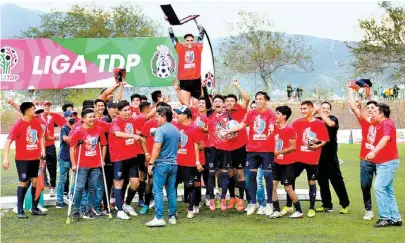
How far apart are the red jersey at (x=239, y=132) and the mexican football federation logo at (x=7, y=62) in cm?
614

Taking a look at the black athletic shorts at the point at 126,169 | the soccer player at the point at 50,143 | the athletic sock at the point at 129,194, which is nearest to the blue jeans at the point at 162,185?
the black athletic shorts at the point at 126,169

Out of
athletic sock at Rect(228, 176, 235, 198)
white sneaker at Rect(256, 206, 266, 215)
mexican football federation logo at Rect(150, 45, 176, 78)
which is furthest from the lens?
mexican football federation logo at Rect(150, 45, 176, 78)

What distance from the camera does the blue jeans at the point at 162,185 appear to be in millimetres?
9992

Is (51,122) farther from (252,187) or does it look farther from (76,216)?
(252,187)

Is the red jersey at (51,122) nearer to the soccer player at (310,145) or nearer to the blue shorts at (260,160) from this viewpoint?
the blue shorts at (260,160)

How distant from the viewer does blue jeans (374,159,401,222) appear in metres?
9.77

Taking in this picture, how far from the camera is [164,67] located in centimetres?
1554

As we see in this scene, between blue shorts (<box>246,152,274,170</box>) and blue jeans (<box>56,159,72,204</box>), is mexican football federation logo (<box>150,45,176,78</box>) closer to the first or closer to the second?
blue jeans (<box>56,159,72,204</box>)

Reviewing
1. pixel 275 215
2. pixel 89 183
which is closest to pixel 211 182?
pixel 275 215

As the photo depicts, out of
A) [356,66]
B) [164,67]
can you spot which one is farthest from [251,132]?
[356,66]

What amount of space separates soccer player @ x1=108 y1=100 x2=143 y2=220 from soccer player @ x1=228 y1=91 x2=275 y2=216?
68.5 inches

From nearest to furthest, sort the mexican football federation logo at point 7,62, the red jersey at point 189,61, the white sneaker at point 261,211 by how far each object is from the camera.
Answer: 1. the white sneaker at point 261,211
2. the red jersey at point 189,61
3. the mexican football federation logo at point 7,62

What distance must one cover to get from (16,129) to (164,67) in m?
5.32

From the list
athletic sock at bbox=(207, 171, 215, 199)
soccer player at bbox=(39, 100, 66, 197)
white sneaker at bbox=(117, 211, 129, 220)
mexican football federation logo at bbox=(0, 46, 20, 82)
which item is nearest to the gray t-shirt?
white sneaker at bbox=(117, 211, 129, 220)
